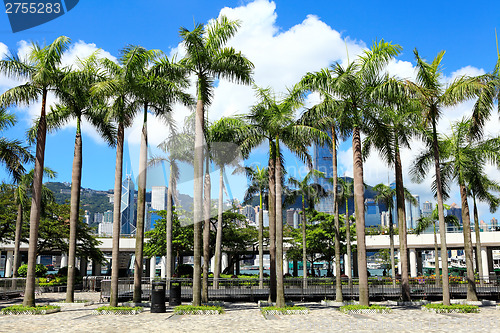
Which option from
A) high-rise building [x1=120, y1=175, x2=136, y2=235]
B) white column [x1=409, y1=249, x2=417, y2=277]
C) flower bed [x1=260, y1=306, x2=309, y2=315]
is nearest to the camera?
flower bed [x1=260, y1=306, x2=309, y2=315]

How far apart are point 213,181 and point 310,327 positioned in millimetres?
24697

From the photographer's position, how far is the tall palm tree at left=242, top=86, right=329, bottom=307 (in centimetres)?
2202

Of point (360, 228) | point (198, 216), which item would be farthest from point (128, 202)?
point (360, 228)

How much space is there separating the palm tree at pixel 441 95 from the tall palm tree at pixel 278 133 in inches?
199

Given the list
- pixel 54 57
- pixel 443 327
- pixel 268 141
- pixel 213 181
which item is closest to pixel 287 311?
pixel 443 327

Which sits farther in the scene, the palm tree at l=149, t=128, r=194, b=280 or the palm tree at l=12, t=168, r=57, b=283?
the palm tree at l=12, t=168, r=57, b=283

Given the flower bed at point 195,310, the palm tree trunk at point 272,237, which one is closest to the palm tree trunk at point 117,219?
the flower bed at point 195,310

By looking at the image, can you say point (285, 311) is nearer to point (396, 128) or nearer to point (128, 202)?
point (396, 128)

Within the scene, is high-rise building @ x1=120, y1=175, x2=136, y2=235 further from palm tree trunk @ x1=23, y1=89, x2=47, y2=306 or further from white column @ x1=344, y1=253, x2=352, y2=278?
white column @ x1=344, y1=253, x2=352, y2=278

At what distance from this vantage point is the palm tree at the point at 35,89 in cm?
2102

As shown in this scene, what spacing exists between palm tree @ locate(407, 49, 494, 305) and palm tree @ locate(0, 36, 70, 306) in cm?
1662

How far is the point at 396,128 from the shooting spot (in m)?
25.3

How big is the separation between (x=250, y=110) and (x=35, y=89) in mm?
10589

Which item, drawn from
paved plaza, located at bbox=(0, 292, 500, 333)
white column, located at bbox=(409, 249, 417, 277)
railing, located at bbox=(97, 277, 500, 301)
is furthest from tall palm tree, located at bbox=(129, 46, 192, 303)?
white column, located at bbox=(409, 249, 417, 277)
